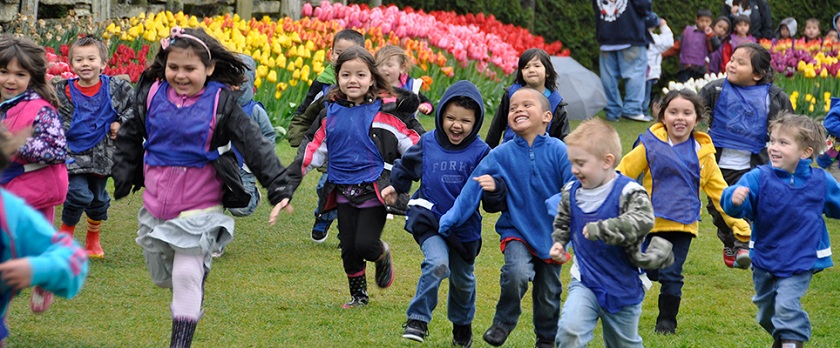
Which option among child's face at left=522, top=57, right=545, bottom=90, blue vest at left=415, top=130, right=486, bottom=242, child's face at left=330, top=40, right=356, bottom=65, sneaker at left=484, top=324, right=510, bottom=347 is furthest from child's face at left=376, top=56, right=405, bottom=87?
sneaker at left=484, top=324, right=510, bottom=347

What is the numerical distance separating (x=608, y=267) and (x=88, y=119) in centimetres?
391

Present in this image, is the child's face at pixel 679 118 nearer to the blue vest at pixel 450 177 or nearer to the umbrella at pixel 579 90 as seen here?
the blue vest at pixel 450 177

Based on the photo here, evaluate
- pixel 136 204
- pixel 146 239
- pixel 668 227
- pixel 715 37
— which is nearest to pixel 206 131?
pixel 146 239

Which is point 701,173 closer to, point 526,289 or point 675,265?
point 675,265

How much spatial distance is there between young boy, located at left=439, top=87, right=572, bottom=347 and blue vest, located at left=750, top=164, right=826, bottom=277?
3.23 ft

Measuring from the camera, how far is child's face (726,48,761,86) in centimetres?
761

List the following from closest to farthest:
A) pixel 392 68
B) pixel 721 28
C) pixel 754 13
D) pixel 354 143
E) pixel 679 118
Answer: pixel 679 118 → pixel 354 143 → pixel 392 68 → pixel 721 28 → pixel 754 13

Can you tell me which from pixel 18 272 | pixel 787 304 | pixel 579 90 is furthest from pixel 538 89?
pixel 579 90

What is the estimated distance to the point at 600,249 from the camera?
15.8 ft

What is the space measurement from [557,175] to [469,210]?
17.1 inches

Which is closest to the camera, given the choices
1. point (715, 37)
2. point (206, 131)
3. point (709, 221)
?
point (206, 131)

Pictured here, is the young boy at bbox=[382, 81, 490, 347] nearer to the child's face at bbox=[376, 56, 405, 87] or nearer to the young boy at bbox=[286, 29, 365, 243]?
the young boy at bbox=[286, 29, 365, 243]

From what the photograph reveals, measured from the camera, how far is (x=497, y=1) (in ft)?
57.2

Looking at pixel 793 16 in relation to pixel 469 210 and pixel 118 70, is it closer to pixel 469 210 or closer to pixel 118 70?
pixel 118 70
